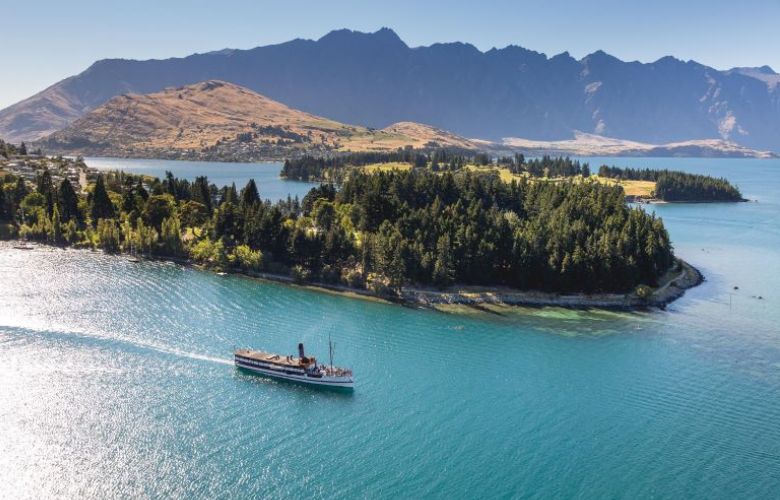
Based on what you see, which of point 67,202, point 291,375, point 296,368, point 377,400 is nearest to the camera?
point 377,400

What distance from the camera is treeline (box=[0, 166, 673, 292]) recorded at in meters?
122

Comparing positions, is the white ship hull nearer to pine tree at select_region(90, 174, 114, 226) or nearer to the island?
the island

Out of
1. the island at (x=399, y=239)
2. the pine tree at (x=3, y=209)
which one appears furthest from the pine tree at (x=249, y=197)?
the pine tree at (x=3, y=209)

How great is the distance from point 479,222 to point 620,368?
52.8m

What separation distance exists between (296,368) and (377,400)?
12.4 metres

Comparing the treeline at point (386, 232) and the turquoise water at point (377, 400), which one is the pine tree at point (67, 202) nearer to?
the treeline at point (386, 232)

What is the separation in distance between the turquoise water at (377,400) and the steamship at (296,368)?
4.86ft

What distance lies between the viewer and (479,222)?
135 m

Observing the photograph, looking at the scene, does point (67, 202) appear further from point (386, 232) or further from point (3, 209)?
point (386, 232)

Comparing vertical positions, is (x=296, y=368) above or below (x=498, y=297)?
below

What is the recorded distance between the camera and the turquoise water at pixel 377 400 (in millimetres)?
60312

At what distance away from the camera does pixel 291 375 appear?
81.1 meters

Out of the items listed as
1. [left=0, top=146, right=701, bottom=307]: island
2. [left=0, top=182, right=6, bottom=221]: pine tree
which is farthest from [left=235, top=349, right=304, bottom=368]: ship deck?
[left=0, top=182, right=6, bottom=221]: pine tree

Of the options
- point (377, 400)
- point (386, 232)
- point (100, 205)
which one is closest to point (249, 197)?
point (100, 205)
